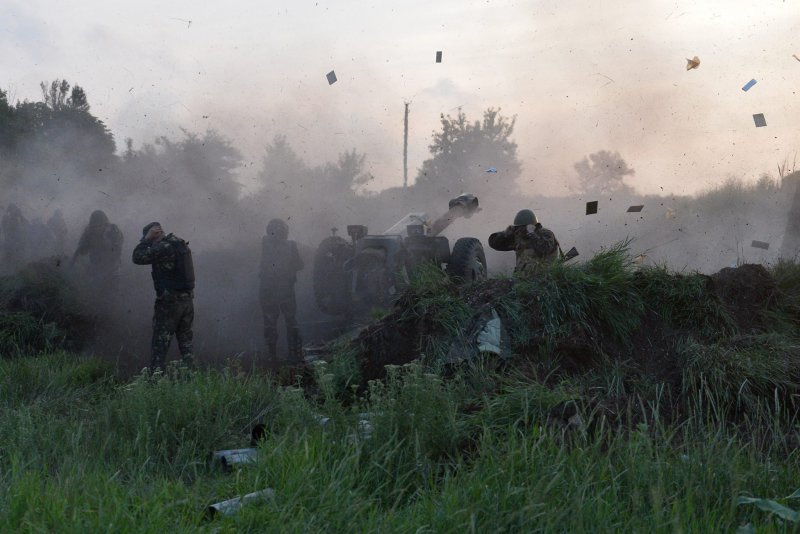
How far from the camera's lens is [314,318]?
13695mm

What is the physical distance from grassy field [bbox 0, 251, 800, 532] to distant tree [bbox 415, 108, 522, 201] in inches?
891

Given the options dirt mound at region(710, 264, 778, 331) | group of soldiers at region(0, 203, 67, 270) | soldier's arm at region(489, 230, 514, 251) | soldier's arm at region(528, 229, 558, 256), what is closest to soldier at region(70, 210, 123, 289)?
group of soldiers at region(0, 203, 67, 270)

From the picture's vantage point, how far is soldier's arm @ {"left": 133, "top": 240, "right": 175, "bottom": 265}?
28.1 ft

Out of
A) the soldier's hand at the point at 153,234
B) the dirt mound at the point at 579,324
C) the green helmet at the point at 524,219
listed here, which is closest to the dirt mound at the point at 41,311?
the soldier's hand at the point at 153,234

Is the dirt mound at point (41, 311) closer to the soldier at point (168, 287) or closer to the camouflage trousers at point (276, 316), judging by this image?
the soldier at point (168, 287)

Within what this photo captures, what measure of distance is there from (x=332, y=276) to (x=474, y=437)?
8330mm

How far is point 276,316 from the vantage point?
1111 centimetres

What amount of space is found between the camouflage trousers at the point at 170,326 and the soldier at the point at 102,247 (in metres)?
3.70

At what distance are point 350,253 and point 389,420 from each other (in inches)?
334

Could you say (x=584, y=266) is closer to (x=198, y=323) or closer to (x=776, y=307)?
(x=776, y=307)

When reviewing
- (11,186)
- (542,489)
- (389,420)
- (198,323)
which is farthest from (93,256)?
(542,489)

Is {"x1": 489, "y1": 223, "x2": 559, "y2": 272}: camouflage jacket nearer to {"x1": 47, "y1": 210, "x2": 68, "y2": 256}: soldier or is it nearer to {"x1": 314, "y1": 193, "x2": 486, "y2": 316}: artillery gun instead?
{"x1": 314, "y1": 193, "x2": 486, "y2": 316}: artillery gun

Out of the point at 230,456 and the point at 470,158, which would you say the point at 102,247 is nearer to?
the point at 230,456

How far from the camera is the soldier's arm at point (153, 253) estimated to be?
8.58m
